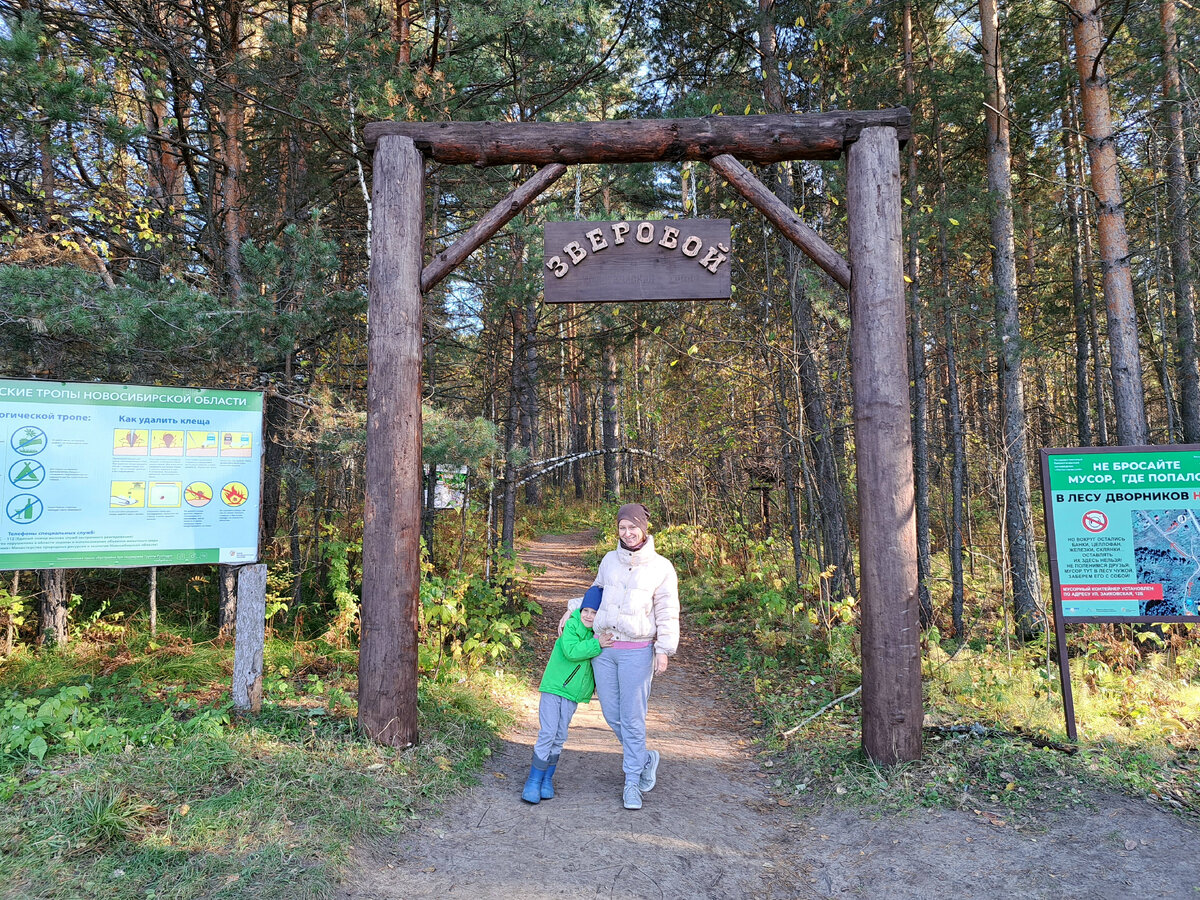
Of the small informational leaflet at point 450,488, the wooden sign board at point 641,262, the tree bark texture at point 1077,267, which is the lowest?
the small informational leaflet at point 450,488

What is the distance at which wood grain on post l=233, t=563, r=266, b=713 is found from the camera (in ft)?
15.5

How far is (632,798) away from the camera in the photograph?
164 inches

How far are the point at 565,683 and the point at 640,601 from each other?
0.70 meters

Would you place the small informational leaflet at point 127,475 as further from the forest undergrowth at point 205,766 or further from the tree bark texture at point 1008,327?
the tree bark texture at point 1008,327

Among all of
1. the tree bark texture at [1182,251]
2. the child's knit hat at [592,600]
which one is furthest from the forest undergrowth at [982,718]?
the tree bark texture at [1182,251]

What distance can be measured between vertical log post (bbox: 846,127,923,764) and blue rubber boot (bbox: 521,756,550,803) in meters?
2.17

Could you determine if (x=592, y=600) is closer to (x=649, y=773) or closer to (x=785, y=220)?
(x=649, y=773)

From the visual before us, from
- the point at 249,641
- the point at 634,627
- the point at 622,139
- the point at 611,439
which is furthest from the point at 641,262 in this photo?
the point at 611,439

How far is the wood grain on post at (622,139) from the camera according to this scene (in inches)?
188

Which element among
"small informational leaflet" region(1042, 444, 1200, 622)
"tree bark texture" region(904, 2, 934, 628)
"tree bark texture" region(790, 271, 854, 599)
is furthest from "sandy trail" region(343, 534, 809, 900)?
"tree bark texture" region(904, 2, 934, 628)

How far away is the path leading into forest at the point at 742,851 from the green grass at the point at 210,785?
0.27 meters

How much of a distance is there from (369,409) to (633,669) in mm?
2479

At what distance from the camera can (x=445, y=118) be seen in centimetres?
715

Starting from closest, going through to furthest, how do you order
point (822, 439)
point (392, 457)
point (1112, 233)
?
point (392, 457) < point (1112, 233) < point (822, 439)
